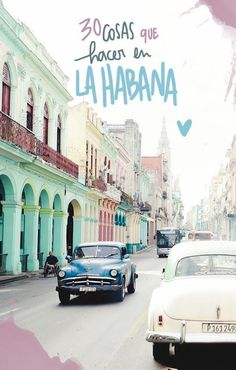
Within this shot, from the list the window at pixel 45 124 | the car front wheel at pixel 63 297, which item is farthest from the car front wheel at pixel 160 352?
the window at pixel 45 124

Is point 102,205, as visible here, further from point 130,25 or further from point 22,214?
point 130,25

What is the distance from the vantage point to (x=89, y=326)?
961 cm

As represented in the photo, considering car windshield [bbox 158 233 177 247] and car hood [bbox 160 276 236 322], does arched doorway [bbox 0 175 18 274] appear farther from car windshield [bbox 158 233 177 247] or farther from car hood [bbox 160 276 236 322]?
car windshield [bbox 158 233 177 247]

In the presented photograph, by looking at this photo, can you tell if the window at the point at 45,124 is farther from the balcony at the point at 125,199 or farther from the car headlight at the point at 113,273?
the balcony at the point at 125,199

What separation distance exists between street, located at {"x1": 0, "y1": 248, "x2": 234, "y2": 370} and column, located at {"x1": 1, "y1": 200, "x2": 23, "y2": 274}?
4.63 meters

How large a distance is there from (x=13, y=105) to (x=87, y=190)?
11757mm

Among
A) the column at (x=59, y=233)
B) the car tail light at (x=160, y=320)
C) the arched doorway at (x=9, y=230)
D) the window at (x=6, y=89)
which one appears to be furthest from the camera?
the column at (x=59, y=233)

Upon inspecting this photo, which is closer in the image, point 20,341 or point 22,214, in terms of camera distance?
point 20,341

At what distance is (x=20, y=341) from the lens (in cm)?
794

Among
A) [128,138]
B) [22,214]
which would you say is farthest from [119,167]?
[22,214]

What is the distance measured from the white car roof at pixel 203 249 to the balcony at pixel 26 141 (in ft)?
37.2

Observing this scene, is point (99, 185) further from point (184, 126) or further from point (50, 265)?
point (184, 126)

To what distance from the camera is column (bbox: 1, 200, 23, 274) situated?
20938mm

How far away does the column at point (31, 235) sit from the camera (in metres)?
23.2
